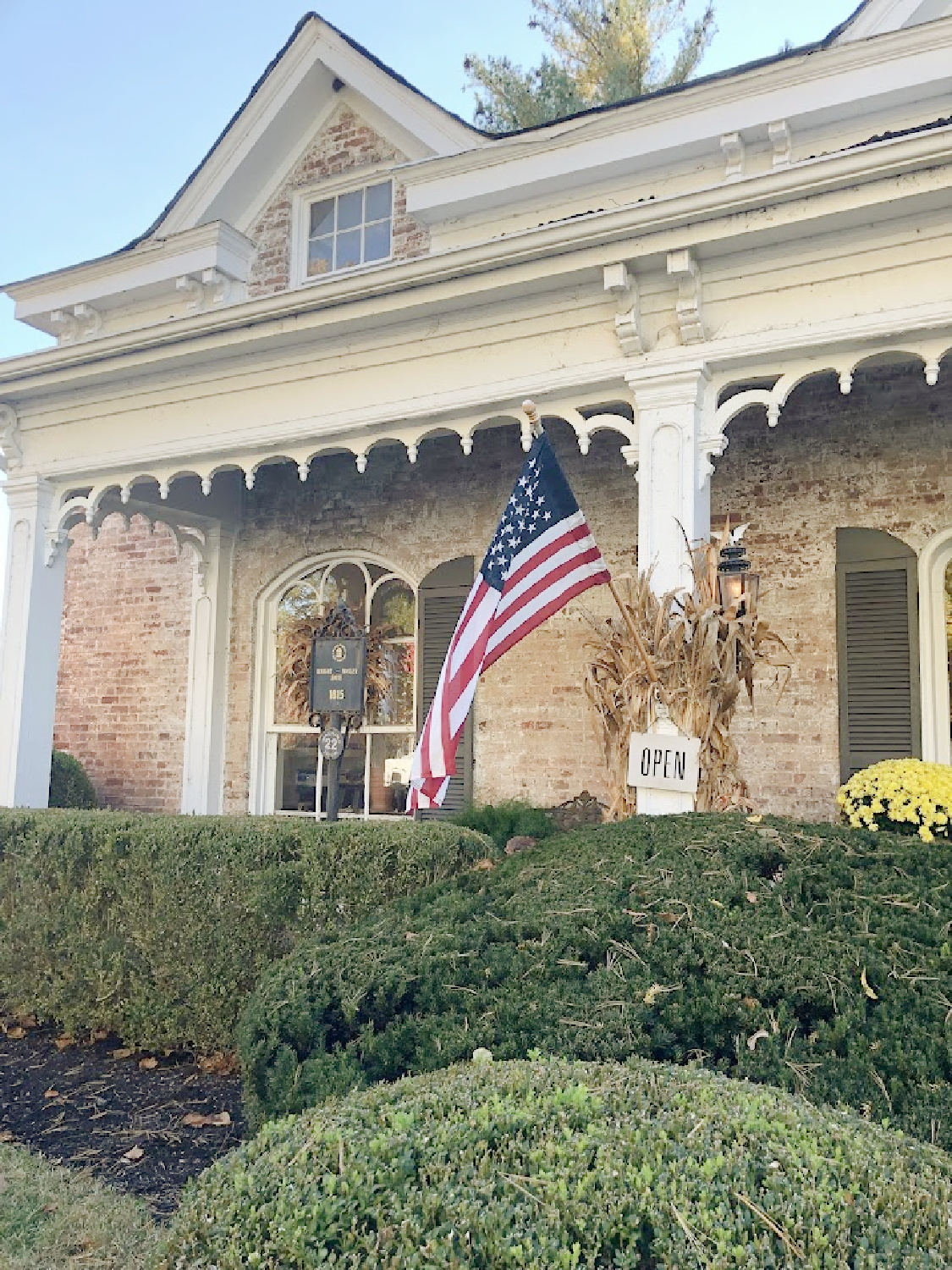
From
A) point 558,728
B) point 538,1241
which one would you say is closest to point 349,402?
point 558,728

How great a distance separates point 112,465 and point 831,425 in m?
5.65

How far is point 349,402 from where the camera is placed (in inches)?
295

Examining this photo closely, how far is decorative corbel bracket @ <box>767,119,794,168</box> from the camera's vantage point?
333 inches

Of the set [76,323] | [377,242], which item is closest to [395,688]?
[377,242]

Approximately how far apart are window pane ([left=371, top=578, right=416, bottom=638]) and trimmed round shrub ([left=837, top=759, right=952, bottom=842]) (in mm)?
4810

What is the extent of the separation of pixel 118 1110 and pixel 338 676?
3848 mm

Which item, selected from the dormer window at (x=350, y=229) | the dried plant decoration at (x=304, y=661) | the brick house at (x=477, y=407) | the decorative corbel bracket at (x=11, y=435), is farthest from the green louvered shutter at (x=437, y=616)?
the decorative corbel bracket at (x=11, y=435)

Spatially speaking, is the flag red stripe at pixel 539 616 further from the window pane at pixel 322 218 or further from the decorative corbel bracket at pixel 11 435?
the window pane at pixel 322 218

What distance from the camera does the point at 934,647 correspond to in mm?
7500

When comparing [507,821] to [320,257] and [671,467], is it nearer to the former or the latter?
[671,467]

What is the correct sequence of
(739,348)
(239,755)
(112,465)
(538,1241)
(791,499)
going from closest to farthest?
(538,1241) < (739,348) < (791,499) < (112,465) < (239,755)

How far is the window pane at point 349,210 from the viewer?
36.1 ft

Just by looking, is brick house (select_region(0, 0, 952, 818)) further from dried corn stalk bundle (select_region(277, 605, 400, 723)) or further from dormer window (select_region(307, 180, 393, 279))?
dried corn stalk bundle (select_region(277, 605, 400, 723))

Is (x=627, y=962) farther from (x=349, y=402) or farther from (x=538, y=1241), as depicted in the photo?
(x=349, y=402)
